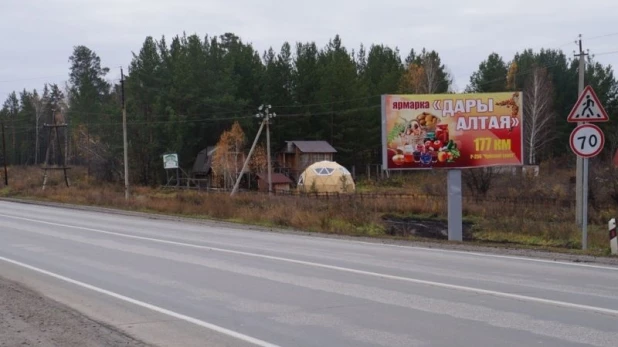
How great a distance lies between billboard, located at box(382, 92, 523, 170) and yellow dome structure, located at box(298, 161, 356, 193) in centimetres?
3716

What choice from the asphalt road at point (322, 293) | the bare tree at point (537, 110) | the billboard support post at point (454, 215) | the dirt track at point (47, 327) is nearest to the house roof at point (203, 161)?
the bare tree at point (537, 110)

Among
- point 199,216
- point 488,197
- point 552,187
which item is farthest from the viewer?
point 552,187

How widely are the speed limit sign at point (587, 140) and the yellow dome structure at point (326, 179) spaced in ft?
148

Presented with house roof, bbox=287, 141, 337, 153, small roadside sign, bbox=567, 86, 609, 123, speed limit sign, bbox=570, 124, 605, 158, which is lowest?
speed limit sign, bbox=570, 124, 605, 158

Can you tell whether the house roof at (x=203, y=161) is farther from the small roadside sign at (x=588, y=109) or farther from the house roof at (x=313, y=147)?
the small roadside sign at (x=588, y=109)

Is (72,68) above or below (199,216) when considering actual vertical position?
above

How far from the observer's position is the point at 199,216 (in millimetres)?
34438

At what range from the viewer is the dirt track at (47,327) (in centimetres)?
804

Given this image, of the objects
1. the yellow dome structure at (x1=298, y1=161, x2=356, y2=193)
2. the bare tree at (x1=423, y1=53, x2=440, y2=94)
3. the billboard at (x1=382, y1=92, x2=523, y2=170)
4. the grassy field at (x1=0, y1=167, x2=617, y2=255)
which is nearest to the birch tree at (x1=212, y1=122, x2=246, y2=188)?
the yellow dome structure at (x1=298, y1=161, x2=356, y2=193)

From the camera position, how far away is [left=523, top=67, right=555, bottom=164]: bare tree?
66.3 m

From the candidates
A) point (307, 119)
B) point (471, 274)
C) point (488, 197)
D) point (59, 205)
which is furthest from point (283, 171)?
point (471, 274)

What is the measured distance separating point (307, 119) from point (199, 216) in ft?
160

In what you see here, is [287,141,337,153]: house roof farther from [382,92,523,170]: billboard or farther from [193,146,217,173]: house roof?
[382,92,523,170]: billboard

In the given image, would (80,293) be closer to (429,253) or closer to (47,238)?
(429,253)
